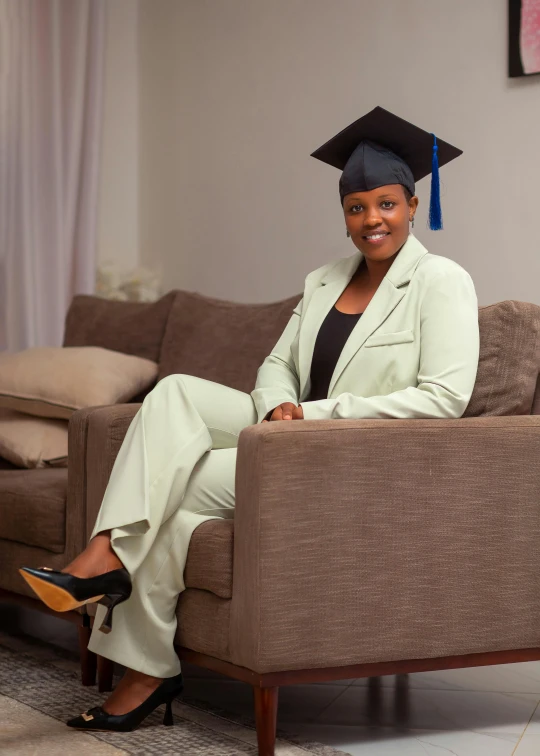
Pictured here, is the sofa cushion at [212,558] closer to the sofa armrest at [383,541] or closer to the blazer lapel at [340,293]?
the sofa armrest at [383,541]

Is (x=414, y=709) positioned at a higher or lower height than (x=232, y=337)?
lower

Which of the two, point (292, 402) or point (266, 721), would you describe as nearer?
point (266, 721)

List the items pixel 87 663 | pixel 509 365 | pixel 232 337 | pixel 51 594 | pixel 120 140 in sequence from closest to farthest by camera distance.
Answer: pixel 51 594 → pixel 509 365 → pixel 87 663 → pixel 232 337 → pixel 120 140

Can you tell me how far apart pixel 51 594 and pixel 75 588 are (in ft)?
0.16

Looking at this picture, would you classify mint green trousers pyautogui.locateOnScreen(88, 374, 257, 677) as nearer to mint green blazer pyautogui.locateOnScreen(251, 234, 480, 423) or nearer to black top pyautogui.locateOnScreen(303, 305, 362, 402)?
mint green blazer pyautogui.locateOnScreen(251, 234, 480, 423)

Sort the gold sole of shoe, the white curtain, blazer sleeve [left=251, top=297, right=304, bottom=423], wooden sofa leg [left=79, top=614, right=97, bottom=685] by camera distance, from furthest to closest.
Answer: the white curtain, wooden sofa leg [left=79, top=614, right=97, bottom=685], blazer sleeve [left=251, top=297, right=304, bottom=423], the gold sole of shoe

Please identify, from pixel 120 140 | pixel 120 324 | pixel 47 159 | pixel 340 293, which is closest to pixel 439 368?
pixel 340 293

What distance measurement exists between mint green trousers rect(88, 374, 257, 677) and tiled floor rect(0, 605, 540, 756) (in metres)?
0.33

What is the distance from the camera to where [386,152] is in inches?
96.9

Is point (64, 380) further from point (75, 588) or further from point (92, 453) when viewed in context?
point (75, 588)

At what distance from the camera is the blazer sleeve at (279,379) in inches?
94.0

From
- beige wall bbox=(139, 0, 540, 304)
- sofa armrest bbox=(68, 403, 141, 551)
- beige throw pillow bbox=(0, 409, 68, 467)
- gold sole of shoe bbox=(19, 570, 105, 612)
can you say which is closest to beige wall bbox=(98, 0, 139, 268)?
beige wall bbox=(139, 0, 540, 304)

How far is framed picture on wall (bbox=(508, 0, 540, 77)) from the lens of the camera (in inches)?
116

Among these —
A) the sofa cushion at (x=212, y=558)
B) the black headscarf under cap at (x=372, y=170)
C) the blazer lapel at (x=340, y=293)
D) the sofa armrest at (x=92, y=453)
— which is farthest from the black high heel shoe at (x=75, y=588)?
the black headscarf under cap at (x=372, y=170)
